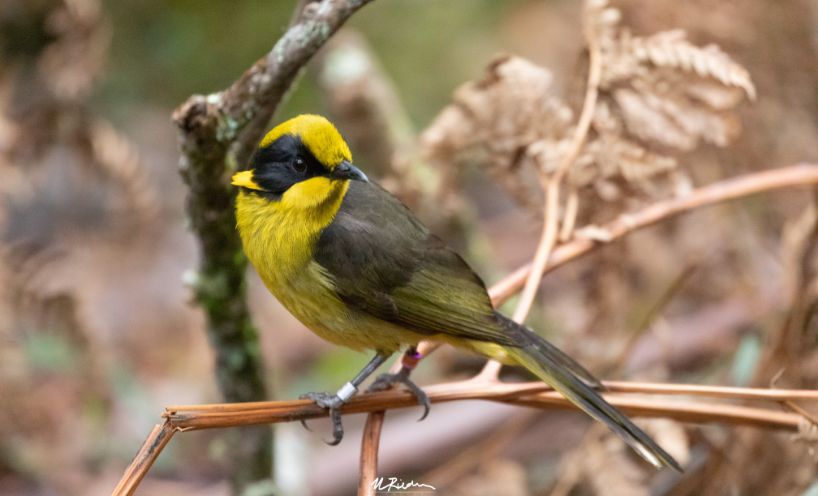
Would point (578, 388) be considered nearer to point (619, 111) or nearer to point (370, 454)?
point (370, 454)

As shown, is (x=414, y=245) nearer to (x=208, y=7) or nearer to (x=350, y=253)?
(x=350, y=253)

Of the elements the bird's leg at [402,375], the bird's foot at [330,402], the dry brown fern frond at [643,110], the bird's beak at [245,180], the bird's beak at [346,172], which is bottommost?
the bird's foot at [330,402]

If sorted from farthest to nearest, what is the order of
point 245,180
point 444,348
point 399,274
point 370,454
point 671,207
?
point 444,348 → point 671,207 → point 399,274 → point 245,180 → point 370,454

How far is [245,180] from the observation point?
1621 mm

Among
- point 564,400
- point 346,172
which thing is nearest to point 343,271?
point 346,172

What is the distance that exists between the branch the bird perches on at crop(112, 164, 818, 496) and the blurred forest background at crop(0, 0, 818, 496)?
0.19 meters

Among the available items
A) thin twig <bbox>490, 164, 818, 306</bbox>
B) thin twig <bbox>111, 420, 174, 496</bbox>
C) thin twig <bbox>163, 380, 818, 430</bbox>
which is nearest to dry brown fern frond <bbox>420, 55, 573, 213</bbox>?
thin twig <bbox>490, 164, 818, 306</bbox>

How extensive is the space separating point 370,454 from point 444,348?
1713 mm

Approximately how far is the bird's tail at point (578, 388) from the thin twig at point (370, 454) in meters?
0.41

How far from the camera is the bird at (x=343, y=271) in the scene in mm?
1586

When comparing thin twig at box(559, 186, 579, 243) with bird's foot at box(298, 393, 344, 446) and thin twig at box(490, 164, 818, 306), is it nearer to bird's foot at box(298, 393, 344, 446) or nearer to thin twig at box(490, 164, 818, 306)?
thin twig at box(490, 164, 818, 306)

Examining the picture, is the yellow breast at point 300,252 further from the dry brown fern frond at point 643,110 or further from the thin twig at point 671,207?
the dry brown fern frond at point 643,110

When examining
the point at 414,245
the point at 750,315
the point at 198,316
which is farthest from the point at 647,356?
the point at 198,316

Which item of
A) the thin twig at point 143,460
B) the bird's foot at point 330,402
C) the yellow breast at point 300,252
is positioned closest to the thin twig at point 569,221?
the yellow breast at point 300,252
